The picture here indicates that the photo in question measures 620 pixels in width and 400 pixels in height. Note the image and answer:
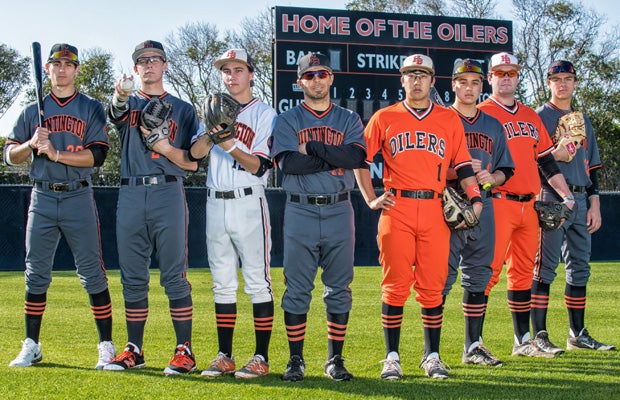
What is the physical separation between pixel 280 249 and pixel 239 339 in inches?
332

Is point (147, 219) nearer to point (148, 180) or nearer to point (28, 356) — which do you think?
point (148, 180)

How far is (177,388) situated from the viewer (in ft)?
15.0

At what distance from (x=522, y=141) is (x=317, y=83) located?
1781 millimetres

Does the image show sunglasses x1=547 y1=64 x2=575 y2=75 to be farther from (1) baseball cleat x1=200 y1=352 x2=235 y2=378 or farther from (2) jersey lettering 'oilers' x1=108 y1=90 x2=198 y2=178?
(1) baseball cleat x1=200 y1=352 x2=235 y2=378

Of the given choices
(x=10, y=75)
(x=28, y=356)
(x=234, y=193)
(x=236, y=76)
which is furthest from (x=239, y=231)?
(x=10, y=75)

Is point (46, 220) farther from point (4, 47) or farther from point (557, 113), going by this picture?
point (4, 47)

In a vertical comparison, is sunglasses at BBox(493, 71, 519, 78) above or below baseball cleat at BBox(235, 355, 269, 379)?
above

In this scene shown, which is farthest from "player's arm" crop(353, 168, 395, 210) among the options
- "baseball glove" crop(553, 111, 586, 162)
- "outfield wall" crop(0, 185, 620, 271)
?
"outfield wall" crop(0, 185, 620, 271)

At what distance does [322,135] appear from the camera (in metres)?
5.05

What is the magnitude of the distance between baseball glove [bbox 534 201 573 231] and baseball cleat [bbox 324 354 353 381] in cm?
201

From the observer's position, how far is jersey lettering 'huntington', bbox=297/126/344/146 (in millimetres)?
5035

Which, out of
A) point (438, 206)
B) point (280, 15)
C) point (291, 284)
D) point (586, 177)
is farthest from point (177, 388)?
point (280, 15)

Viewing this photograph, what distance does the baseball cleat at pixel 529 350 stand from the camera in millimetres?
5812

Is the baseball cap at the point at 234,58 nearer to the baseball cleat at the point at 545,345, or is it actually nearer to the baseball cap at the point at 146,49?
the baseball cap at the point at 146,49
